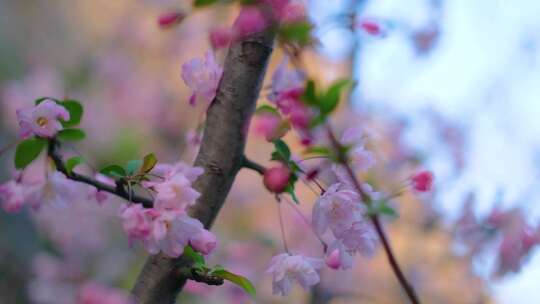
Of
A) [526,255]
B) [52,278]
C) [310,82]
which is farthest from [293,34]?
[52,278]

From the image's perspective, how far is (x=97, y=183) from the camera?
0.73m

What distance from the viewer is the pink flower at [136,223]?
25.6 inches

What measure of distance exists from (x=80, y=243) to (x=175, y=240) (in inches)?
111

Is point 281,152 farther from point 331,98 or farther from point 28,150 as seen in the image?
point 28,150

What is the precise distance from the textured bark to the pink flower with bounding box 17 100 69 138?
0.16 meters

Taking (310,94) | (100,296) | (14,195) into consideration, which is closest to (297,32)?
(310,94)

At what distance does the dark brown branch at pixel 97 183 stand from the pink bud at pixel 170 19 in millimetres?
183

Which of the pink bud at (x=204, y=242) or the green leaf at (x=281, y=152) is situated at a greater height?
the green leaf at (x=281, y=152)

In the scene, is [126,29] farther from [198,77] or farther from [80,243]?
[198,77]

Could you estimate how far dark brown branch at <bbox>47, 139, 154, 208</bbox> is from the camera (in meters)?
0.71

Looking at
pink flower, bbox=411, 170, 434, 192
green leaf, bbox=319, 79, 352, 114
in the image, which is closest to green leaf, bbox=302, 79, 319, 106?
green leaf, bbox=319, 79, 352, 114

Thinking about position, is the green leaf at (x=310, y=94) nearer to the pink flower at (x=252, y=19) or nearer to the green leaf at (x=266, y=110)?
the pink flower at (x=252, y=19)

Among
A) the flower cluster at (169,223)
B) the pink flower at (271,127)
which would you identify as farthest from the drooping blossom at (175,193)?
the pink flower at (271,127)

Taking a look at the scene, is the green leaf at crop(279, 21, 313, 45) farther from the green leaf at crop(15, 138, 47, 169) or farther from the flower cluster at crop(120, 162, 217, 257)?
the green leaf at crop(15, 138, 47, 169)
